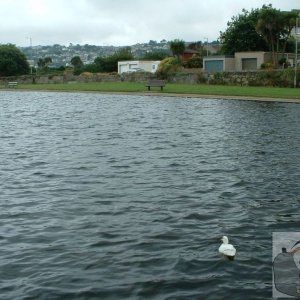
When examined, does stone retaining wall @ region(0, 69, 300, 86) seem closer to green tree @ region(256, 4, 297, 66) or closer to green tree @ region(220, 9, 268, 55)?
green tree @ region(256, 4, 297, 66)

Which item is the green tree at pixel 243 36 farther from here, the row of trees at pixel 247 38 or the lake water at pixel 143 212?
the lake water at pixel 143 212

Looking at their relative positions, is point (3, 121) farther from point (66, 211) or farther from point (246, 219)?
point (246, 219)

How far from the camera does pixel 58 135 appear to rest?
20750 mm

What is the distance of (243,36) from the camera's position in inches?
3310

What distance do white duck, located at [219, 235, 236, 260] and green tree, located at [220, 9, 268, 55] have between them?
78.4 metres

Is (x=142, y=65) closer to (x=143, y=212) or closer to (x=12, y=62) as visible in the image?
(x=12, y=62)

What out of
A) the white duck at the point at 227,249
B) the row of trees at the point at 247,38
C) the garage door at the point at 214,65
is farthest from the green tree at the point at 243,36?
the white duck at the point at 227,249

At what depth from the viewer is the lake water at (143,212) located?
7.13 m

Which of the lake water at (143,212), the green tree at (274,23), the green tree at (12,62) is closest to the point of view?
the lake water at (143,212)

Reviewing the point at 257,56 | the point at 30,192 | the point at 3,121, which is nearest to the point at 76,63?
the point at 257,56

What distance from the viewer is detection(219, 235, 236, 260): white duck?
775 centimetres

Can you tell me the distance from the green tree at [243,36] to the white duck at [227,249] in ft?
257

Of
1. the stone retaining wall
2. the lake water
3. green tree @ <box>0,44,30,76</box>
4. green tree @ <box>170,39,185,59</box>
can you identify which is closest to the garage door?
the stone retaining wall

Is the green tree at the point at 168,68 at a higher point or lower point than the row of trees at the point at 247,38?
lower
